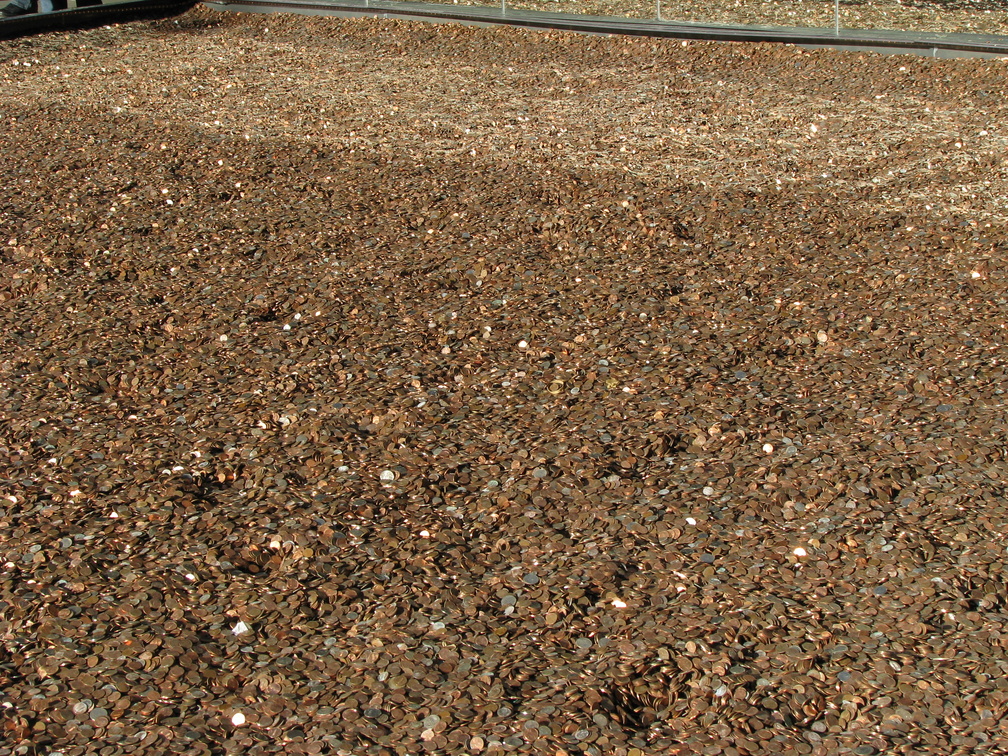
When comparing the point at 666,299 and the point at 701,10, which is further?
the point at 701,10

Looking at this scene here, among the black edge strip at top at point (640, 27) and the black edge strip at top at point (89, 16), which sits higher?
the black edge strip at top at point (89, 16)

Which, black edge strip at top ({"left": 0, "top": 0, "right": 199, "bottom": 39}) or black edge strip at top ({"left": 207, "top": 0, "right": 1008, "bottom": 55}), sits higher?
black edge strip at top ({"left": 0, "top": 0, "right": 199, "bottom": 39})

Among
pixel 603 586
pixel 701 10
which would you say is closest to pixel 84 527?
pixel 603 586

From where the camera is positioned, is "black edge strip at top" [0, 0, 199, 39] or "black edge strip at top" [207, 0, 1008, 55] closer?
"black edge strip at top" [207, 0, 1008, 55]

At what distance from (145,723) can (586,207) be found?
427 centimetres

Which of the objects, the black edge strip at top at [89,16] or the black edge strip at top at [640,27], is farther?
the black edge strip at top at [89,16]

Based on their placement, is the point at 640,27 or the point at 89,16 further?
the point at 89,16

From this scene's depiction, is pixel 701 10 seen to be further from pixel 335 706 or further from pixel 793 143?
pixel 335 706

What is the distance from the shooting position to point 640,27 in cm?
1109

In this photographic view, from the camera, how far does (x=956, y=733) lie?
8.58 feet

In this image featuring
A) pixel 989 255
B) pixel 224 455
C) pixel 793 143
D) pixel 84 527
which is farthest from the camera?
pixel 793 143

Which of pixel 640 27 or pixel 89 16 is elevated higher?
pixel 89 16

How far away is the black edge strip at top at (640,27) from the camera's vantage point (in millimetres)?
9812

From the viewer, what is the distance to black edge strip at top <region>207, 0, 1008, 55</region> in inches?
386
